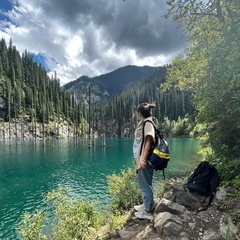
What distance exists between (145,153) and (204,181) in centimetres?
224

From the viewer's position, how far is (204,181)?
554 cm

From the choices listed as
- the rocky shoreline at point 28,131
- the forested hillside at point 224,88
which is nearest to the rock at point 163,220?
the forested hillside at point 224,88

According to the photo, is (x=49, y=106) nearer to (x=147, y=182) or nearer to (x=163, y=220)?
(x=147, y=182)

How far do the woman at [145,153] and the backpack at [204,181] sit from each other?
4.22 ft

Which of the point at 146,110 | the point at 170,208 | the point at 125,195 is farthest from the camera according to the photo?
the point at 125,195

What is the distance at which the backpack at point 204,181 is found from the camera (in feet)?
17.4

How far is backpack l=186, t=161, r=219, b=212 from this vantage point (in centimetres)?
531

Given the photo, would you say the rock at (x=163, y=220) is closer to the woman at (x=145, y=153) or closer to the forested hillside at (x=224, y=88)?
the woman at (x=145, y=153)

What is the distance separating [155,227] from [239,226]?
176 cm

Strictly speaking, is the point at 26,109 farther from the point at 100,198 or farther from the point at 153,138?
the point at 153,138

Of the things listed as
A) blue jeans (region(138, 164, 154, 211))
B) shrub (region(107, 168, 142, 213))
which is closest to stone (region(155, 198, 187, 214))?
blue jeans (region(138, 164, 154, 211))

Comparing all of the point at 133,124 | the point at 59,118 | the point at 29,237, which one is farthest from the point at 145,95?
the point at 29,237

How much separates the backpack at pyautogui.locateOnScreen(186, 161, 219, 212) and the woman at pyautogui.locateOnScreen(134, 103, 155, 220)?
4.22ft

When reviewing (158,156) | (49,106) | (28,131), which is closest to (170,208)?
(158,156)
